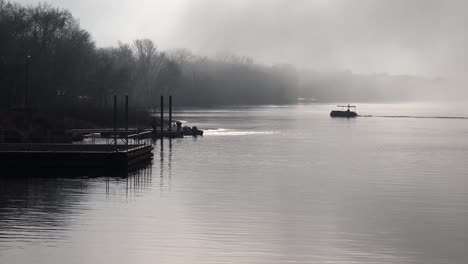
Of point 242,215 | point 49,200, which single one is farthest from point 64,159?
point 242,215

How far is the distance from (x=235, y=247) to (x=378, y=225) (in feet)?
27.7

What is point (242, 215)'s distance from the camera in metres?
→ 37.3

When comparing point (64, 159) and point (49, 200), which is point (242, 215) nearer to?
point (49, 200)

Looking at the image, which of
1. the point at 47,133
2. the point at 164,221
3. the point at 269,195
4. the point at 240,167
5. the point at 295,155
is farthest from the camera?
the point at 295,155

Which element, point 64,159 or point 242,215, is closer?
point 242,215

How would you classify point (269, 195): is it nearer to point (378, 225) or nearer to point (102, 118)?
point (378, 225)

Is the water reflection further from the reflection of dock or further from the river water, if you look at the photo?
the reflection of dock

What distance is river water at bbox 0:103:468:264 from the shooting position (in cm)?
2923

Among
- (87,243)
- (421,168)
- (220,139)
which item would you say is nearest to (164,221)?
(87,243)

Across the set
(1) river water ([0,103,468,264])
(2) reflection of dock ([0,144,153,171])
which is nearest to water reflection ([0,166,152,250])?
(1) river water ([0,103,468,264])

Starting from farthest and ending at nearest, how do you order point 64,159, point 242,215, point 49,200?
point 64,159, point 49,200, point 242,215

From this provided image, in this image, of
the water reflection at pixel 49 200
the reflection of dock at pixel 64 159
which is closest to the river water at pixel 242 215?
the water reflection at pixel 49 200

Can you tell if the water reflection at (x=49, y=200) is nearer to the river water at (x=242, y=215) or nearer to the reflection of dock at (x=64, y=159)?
the river water at (x=242, y=215)

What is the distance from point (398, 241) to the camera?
32.0 metres
